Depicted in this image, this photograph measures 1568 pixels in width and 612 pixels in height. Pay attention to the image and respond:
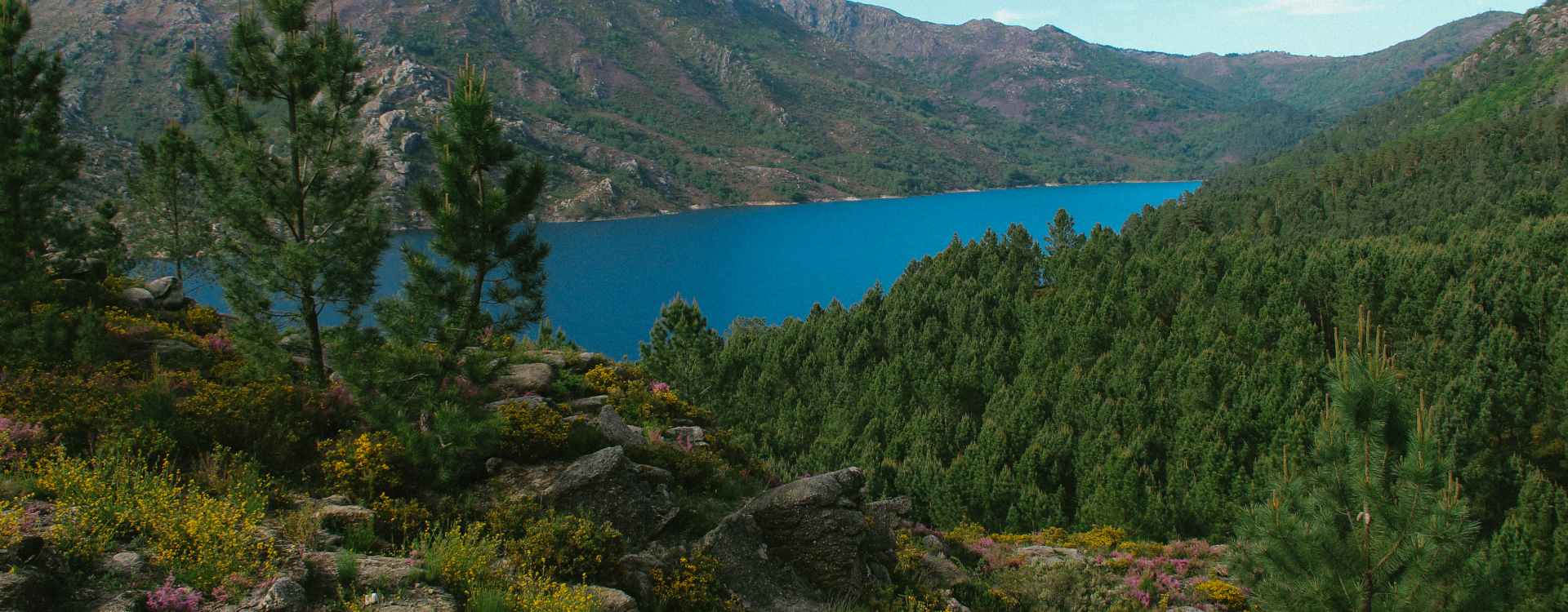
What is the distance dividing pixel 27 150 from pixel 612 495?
13.0 meters

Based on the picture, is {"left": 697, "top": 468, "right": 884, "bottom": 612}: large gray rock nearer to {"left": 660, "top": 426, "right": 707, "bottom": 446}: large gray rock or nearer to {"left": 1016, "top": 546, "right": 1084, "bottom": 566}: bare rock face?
{"left": 660, "top": 426, "right": 707, "bottom": 446}: large gray rock

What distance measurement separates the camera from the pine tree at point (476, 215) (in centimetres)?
1148

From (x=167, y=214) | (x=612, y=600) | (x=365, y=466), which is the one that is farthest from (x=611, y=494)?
(x=167, y=214)

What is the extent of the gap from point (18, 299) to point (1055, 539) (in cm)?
2712

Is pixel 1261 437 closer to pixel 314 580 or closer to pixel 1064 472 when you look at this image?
pixel 1064 472

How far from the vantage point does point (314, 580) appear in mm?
7918

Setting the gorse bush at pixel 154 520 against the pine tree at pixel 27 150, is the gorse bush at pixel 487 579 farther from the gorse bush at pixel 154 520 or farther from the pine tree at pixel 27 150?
the pine tree at pixel 27 150

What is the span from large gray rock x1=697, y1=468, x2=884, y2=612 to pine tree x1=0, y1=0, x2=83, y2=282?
13.5m

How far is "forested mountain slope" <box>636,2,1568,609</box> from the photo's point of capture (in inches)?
1312

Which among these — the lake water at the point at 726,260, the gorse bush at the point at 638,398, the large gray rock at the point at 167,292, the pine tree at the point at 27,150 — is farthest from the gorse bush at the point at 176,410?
the lake water at the point at 726,260

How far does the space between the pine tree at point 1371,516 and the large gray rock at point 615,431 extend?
31.8 ft

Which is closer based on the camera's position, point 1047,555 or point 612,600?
point 612,600

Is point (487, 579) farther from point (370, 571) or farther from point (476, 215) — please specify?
point (476, 215)

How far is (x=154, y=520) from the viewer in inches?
310
